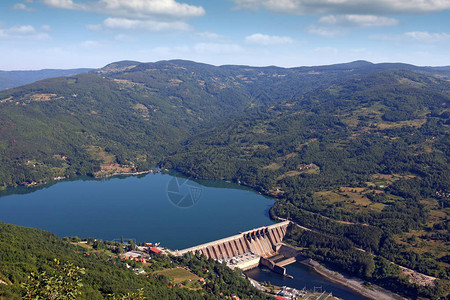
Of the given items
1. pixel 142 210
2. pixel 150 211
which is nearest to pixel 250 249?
pixel 150 211

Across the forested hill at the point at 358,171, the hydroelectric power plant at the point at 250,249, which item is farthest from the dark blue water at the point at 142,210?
the forested hill at the point at 358,171

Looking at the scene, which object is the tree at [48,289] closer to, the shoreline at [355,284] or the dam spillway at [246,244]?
the dam spillway at [246,244]

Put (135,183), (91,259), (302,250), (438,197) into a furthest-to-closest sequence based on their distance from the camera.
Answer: (135,183) → (438,197) → (302,250) → (91,259)

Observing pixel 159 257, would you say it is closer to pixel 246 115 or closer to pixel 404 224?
pixel 404 224

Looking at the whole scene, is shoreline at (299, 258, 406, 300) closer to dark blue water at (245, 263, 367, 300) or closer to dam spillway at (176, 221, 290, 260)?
dark blue water at (245, 263, 367, 300)

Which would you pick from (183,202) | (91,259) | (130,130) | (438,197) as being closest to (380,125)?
(438,197)

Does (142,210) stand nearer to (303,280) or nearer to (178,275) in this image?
(178,275)

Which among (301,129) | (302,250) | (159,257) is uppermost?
(301,129)

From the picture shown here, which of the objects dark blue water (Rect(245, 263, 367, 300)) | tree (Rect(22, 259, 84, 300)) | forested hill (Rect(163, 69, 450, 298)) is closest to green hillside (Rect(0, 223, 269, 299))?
dark blue water (Rect(245, 263, 367, 300))
